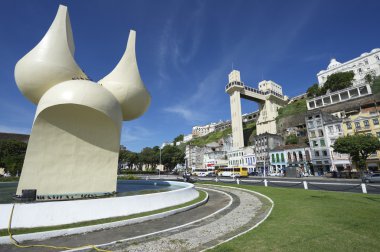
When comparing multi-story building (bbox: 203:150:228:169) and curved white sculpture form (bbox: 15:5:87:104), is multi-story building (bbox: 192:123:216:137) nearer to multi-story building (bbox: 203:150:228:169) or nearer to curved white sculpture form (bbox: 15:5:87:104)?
multi-story building (bbox: 203:150:228:169)

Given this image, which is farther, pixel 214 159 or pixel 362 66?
pixel 214 159

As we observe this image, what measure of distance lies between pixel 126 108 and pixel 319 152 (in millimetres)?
48549

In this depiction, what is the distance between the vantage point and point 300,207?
41.1 ft

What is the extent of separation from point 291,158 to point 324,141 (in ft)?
30.6

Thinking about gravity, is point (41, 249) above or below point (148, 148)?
below

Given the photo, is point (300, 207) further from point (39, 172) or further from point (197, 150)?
point (197, 150)

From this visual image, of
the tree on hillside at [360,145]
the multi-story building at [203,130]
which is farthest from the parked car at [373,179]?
the multi-story building at [203,130]

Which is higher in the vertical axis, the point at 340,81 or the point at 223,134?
the point at 340,81

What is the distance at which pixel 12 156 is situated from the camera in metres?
53.4

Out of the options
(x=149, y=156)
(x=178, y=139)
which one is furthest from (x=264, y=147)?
(x=178, y=139)

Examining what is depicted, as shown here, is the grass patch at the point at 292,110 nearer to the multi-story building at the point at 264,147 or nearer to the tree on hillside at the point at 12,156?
the multi-story building at the point at 264,147

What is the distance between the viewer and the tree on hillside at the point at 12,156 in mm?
49778

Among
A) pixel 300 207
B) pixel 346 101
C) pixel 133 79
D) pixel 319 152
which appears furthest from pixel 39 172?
pixel 346 101

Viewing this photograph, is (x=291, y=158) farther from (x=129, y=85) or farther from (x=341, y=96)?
(x=129, y=85)
